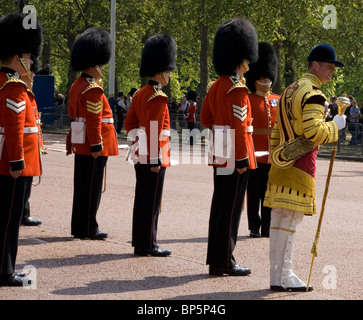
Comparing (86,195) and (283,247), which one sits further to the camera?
(86,195)

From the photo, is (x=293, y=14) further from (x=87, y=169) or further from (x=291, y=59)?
(x=87, y=169)

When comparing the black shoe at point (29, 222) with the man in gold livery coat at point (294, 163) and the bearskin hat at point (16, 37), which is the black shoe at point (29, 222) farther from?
the man in gold livery coat at point (294, 163)

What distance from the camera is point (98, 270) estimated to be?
6531mm

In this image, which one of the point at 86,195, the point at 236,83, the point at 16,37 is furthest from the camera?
the point at 86,195

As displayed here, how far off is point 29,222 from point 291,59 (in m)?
Answer: 21.5

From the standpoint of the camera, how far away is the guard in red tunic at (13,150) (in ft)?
19.1

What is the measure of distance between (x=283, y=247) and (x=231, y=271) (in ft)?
2.10

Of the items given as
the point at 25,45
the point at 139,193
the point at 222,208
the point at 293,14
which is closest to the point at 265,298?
the point at 222,208

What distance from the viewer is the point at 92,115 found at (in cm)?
792

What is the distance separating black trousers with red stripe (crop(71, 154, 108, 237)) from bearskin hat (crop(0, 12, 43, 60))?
5.61 feet

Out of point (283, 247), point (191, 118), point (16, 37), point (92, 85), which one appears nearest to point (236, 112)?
point (283, 247)

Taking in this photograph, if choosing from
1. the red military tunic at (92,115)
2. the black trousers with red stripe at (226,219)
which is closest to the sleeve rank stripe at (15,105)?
the black trousers with red stripe at (226,219)

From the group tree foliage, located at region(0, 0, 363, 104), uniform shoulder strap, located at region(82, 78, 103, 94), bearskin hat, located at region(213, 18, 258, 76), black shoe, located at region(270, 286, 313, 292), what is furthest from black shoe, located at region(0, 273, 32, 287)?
tree foliage, located at region(0, 0, 363, 104)

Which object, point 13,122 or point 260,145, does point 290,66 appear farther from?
point 13,122
